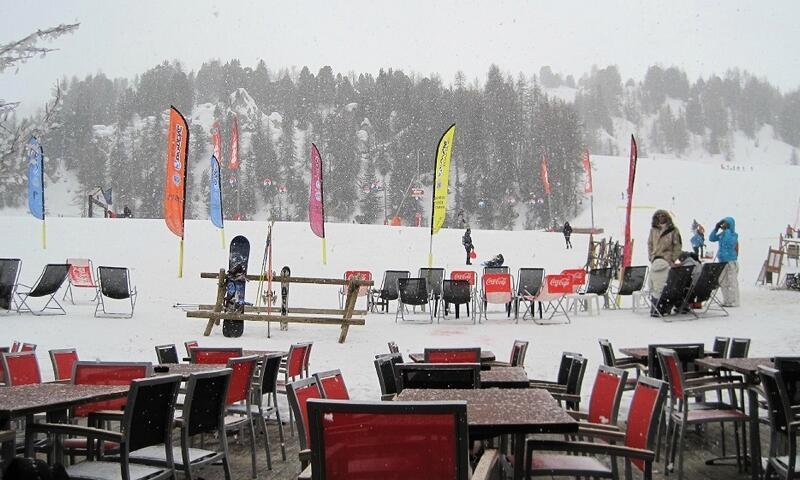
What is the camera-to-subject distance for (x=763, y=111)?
138 metres

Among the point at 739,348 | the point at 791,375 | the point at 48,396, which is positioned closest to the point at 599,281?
the point at 739,348

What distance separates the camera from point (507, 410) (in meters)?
2.92

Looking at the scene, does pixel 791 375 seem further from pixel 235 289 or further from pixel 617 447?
pixel 235 289

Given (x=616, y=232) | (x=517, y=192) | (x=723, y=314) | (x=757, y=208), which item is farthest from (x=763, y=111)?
(x=723, y=314)

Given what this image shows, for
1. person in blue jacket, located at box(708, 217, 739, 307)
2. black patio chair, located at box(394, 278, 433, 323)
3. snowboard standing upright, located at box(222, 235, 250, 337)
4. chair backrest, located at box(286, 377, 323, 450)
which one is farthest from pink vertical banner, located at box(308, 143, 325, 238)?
chair backrest, located at box(286, 377, 323, 450)

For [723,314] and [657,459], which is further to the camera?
[723,314]

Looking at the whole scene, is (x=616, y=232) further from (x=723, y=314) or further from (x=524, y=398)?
(x=524, y=398)

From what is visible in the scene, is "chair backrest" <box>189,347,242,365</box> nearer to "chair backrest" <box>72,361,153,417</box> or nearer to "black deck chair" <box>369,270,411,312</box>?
"chair backrest" <box>72,361,153,417</box>

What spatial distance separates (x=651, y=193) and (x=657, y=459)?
64.7m

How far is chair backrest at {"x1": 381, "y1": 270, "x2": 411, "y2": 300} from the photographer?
15812mm

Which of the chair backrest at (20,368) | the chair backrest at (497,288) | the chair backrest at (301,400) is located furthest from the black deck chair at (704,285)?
the chair backrest at (20,368)

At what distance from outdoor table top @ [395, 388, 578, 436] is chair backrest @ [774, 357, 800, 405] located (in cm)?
120

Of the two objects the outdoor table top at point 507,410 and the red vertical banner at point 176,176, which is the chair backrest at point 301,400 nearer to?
the outdoor table top at point 507,410

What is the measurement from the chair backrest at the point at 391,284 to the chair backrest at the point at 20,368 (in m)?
10.9
